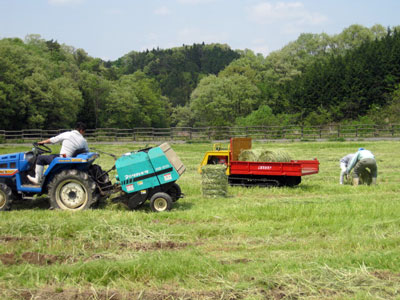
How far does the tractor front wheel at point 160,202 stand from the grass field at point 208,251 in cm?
35

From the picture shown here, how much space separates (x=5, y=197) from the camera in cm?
934

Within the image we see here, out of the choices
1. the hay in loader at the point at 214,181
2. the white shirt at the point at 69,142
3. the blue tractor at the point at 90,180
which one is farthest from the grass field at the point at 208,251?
the white shirt at the point at 69,142

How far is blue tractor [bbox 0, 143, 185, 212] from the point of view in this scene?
909 centimetres

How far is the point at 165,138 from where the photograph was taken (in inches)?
1655

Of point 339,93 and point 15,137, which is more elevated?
point 339,93

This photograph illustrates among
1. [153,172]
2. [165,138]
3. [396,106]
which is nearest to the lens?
[153,172]

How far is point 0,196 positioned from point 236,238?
530cm

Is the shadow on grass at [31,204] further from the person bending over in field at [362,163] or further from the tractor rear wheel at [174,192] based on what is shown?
the person bending over in field at [362,163]

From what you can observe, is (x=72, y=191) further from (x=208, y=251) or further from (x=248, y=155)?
(x=248, y=155)

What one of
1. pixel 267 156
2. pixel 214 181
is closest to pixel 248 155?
pixel 267 156

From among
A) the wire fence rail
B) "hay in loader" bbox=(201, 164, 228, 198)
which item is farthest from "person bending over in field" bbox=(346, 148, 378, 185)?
the wire fence rail

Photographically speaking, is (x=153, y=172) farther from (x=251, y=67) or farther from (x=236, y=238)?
(x=251, y=67)

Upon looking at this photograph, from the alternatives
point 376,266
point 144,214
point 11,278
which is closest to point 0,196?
point 144,214

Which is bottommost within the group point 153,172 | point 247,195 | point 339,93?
point 247,195
